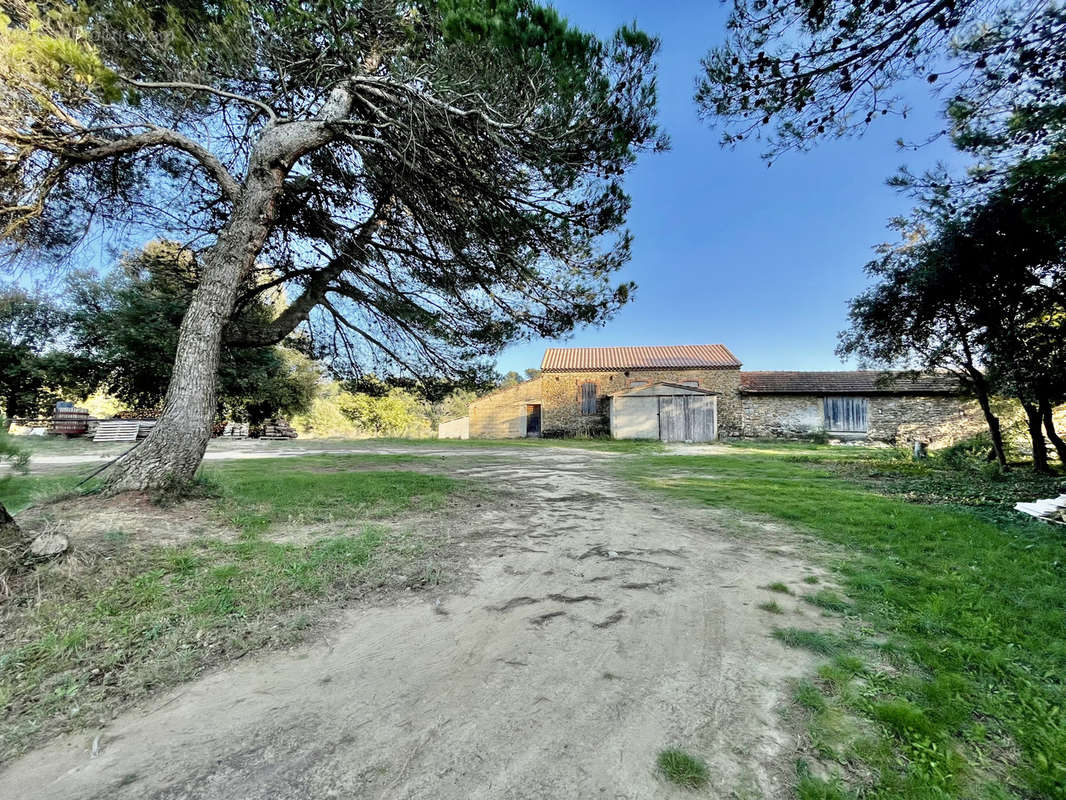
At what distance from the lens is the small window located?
923 inches

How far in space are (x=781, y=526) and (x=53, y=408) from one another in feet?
89.9

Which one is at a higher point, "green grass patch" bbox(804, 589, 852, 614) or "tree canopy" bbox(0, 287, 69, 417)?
"tree canopy" bbox(0, 287, 69, 417)

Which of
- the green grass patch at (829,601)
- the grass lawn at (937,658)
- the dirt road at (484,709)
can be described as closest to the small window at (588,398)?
the grass lawn at (937,658)

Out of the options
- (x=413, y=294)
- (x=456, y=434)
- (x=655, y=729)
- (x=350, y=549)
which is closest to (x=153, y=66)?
(x=413, y=294)

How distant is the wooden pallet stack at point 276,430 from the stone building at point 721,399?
390 inches

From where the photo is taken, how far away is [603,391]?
23.6 metres

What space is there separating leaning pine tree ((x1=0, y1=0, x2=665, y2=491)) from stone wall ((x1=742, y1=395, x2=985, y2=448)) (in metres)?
18.2

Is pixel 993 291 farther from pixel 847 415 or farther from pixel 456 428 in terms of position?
pixel 456 428

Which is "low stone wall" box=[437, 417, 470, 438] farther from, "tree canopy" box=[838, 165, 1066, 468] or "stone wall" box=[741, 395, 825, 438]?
"tree canopy" box=[838, 165, 1066, 468]

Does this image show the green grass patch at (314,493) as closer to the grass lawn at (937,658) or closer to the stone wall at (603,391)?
the grass lawn at (937,658)

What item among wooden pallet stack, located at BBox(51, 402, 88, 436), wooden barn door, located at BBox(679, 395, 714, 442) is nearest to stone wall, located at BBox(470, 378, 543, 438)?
wooden barn door, located at BBox(679, 395, 714, 442)

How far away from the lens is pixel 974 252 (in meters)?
7.52

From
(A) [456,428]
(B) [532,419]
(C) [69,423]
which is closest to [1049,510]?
(B) [532,419]

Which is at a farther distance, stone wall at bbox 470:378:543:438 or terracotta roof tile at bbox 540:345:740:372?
stone wall at bbox 470:378:543:438
